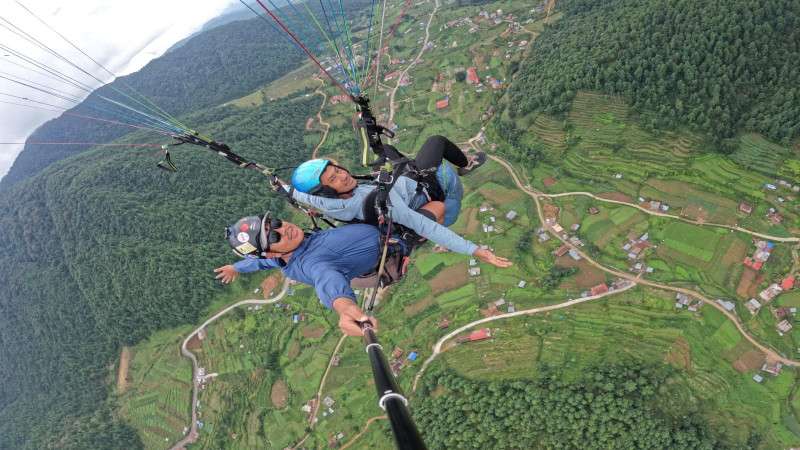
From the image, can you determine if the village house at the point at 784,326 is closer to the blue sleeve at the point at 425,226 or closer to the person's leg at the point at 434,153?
the person's leg at the point at 434,153

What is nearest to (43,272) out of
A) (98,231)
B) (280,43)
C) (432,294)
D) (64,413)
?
(98,231)

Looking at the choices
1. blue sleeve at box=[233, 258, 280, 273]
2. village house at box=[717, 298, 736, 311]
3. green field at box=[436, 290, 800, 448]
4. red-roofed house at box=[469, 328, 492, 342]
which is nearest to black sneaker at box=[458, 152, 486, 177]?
blue sleeve at box=[233, 258, 280, 273]

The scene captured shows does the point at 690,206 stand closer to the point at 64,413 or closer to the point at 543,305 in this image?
the point at 543,305

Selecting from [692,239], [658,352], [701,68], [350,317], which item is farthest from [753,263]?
[350,317]

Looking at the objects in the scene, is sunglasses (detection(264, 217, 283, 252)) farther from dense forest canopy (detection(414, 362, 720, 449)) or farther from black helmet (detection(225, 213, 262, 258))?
dense forest canopy (detection(414, 362, 720, 449))

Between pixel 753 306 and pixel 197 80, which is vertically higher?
pixel 197 80

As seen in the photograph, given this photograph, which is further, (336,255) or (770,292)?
(770,292)

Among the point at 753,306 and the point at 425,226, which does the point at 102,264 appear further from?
the point at 753,306
